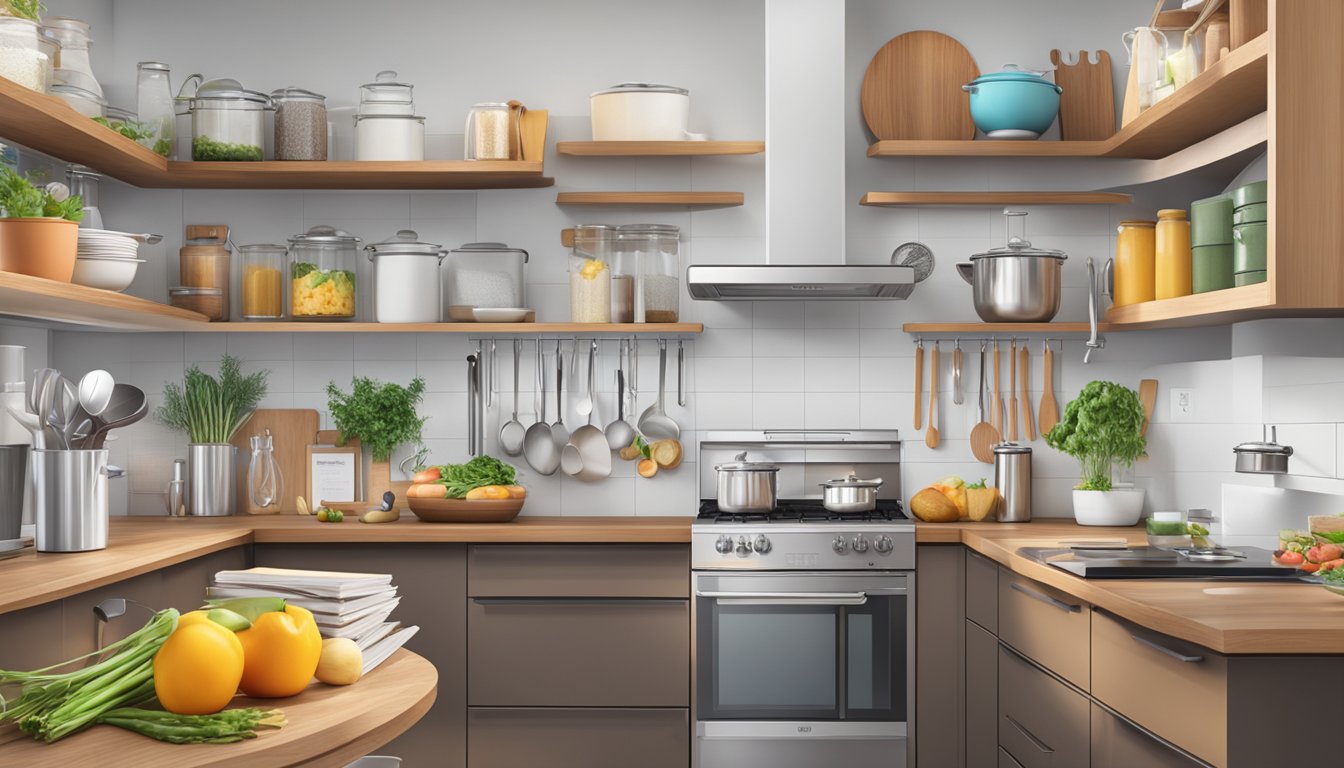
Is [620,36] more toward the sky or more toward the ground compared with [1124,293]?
more toward the sky

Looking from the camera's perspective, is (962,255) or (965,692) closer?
(965,692)

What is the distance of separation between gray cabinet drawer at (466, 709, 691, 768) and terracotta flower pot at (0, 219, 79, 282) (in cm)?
177

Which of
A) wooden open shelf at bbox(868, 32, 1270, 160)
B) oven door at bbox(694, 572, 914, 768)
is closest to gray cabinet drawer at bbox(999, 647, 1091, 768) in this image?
oven door at bbox(694, 572, 914, 768)

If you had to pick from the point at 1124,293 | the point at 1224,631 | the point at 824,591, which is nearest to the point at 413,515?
the point at 824,591

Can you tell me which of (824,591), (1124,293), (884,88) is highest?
(884,88)

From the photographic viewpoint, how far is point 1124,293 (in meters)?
3.76

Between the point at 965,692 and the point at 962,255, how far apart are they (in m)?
1.56

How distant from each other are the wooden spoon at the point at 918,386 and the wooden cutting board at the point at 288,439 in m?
2.19

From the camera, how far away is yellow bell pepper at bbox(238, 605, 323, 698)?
147 cm

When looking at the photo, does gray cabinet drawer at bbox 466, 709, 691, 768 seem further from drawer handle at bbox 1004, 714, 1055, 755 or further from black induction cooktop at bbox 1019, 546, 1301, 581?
black induction cooktop at bbox 1019, 546, 1301, 581

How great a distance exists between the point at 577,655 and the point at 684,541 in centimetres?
49

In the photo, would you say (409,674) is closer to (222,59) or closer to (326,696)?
(326,696)

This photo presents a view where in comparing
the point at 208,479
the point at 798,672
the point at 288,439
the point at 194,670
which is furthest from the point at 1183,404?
the point at 194,670

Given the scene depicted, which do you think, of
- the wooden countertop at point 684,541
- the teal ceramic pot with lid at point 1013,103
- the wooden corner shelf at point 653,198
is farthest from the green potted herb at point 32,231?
the teal ceramic pot with lid at point 1013,103
